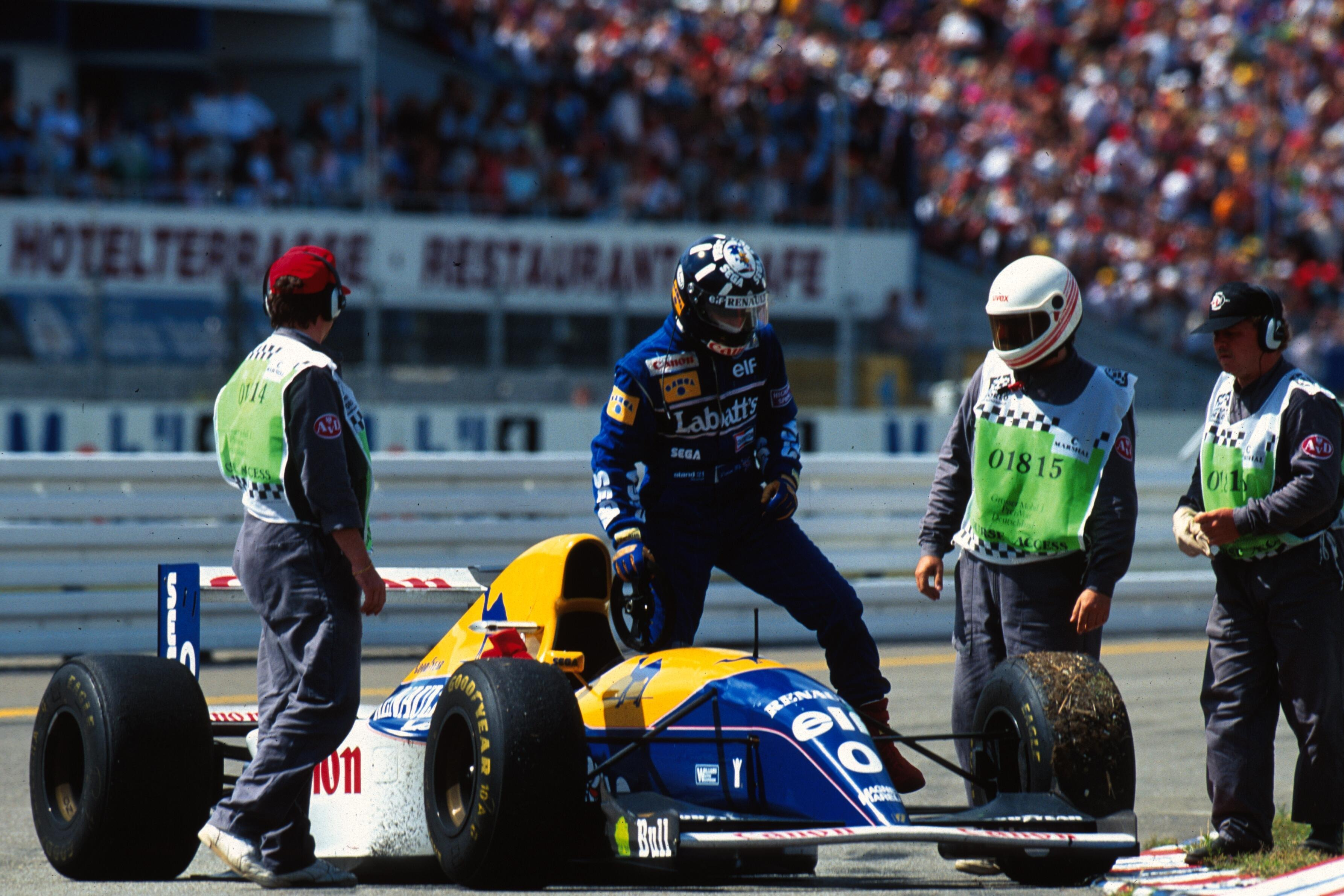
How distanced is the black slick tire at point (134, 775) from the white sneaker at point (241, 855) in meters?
0.10

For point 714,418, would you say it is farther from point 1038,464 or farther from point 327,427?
point 327,427

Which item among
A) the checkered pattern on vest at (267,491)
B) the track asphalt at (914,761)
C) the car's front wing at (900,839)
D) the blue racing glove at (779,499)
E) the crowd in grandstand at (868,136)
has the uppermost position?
the crowd in grandstand at (868,136)

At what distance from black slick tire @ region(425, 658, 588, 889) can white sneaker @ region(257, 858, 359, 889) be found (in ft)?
1.14

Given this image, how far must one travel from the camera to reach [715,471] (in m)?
5.95

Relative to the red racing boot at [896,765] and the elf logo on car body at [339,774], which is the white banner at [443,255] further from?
the red racing boot at [896,765]

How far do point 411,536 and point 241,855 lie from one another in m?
6.08

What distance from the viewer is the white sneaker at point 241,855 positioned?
16.1 feet

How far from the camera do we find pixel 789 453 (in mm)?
6078

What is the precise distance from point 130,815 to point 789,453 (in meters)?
2.31

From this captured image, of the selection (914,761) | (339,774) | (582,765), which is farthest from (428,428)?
(582,765)

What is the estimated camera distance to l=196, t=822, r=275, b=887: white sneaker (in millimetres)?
4918

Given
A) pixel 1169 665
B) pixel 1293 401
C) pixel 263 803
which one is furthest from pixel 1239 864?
pixel 1169 665

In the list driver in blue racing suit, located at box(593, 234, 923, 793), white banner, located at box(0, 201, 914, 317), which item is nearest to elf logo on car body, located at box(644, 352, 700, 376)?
driver in blue racing suit, located at box(593, 234, 923, 793)

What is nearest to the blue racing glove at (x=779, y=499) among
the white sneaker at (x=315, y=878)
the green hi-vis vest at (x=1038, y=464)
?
the green hi-vis vest at (x=1038, y=464)
